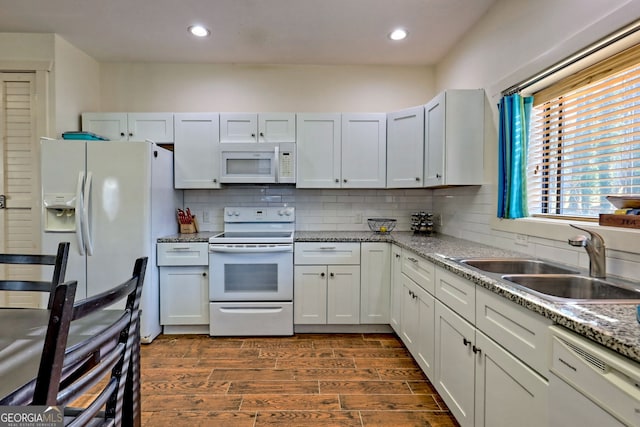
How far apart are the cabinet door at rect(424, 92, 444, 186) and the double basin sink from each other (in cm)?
87

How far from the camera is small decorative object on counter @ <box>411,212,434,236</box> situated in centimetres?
316

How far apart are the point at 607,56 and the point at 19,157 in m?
4.25

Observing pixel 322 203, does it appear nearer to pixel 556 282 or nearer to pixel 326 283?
pixel 326 283

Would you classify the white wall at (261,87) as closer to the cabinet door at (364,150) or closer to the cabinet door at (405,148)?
the cabinet door at (364,150)

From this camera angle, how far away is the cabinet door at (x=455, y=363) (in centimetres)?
153

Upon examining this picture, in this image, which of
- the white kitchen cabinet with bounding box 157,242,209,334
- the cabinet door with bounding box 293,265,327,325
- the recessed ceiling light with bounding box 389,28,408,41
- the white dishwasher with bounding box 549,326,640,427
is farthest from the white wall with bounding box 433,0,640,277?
the white kitchen cabinet with bounding box 157,242,209,334

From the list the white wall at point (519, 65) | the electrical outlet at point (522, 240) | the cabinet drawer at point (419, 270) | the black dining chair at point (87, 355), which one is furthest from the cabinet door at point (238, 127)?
the electrical outlet at point (522, 240)

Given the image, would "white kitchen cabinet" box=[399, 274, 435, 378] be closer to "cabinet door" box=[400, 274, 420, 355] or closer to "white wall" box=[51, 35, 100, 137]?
"cabinet door" box=[400, 274, 420, 355]

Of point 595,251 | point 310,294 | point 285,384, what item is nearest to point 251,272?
point 310,294

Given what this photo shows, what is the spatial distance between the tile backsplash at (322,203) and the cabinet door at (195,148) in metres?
0.31

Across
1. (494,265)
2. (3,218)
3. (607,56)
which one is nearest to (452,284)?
(494,265)

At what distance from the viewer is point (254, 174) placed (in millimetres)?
3096

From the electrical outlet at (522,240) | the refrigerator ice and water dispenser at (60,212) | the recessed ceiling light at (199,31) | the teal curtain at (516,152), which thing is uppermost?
the recessed ceiling light at (199,31)

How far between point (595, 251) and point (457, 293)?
2.02ft
